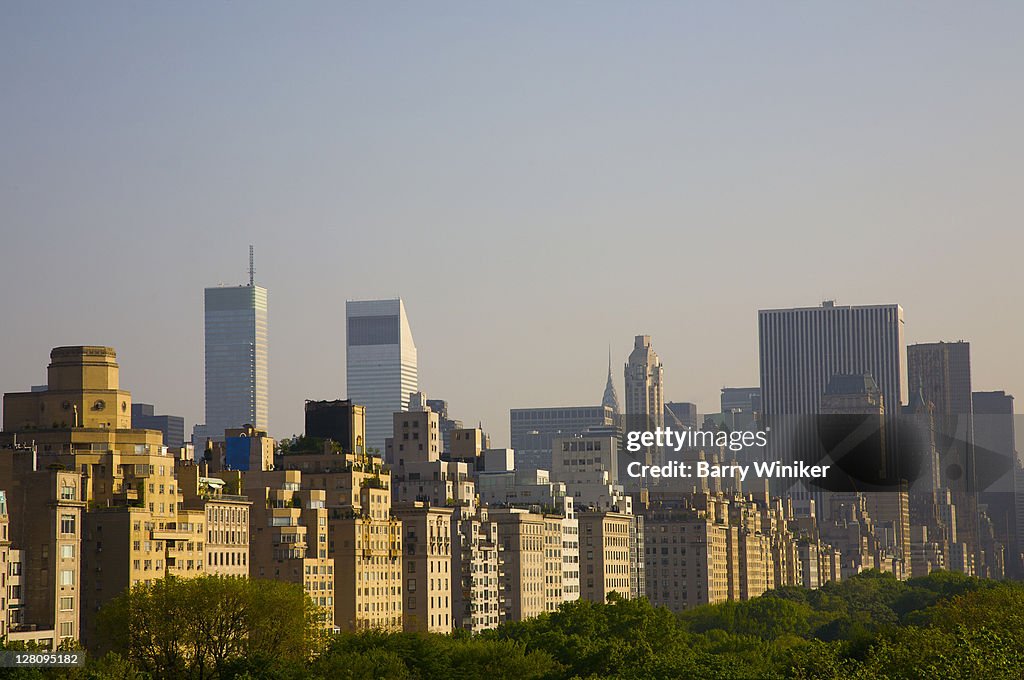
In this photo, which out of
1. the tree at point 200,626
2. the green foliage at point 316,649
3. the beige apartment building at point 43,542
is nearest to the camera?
the green foliage at point 316,649

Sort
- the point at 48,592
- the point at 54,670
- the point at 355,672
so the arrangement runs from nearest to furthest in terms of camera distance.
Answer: the point at 54,670 → the point at 355,672 → the point at 48,592

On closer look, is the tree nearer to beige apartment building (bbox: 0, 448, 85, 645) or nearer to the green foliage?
the green foliage

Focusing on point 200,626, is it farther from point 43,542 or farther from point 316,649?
point 43,542

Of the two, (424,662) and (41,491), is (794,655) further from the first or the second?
(41,491)

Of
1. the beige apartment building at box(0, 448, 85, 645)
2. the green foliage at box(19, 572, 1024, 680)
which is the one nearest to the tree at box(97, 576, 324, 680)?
the green foliage at box(19, 572, 1024, 680)

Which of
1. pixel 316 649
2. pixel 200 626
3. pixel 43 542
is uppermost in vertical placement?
pixel 43 542

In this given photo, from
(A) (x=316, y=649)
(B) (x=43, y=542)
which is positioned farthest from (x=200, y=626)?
(B) (x=43, y=542)

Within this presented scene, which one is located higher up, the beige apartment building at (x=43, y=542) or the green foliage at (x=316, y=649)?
the beige apartment building at (x=43, y=542)

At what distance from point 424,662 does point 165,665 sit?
69.2 feet

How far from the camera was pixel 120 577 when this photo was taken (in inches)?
7697

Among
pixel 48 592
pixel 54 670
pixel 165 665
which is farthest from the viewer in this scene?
pixel 48 592

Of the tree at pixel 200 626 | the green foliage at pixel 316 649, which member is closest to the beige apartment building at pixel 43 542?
the green foliage at pixel 316 649

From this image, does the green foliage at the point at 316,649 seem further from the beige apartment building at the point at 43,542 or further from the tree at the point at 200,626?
the beige apartment building at the point at 43,542

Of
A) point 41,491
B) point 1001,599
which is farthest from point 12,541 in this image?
point 1001,599
